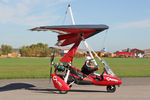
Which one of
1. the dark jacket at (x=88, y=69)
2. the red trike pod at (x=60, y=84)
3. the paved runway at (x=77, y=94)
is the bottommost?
the paved runway at (x=77, y=94)

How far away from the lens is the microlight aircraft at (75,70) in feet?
31.8

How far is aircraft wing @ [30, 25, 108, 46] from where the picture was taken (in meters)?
9.27

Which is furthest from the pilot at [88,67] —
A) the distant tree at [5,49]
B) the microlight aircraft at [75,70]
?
the distant tree at [5,49]

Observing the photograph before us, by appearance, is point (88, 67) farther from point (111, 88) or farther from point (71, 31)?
point (71, 31)

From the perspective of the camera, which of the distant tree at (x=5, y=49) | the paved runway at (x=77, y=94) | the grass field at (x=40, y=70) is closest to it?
the paved runway at (x=77, y=94)

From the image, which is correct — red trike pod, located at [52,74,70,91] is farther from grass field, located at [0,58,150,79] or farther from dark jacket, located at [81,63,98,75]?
grass field, located at [0,58,150,79]

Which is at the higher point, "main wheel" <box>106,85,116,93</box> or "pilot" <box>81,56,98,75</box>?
"pilot" <box>81,56,98,75</box>

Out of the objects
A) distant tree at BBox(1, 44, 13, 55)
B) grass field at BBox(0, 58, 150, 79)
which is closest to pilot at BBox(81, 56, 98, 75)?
grass field at BBox(0, 58, 150, 79)

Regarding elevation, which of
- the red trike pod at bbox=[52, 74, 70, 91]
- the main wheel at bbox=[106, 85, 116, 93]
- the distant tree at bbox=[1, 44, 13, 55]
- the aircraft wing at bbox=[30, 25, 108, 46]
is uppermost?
the distant tree at bbox=[1, 44, 13, 55]

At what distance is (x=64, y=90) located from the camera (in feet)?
31.6

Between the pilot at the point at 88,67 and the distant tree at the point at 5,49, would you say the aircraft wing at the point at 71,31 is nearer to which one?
the pilot at the point at 88,67

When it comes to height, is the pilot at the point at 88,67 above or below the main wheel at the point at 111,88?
above

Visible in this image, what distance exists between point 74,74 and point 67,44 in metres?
1.76

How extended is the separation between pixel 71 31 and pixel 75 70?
199 centimetres
